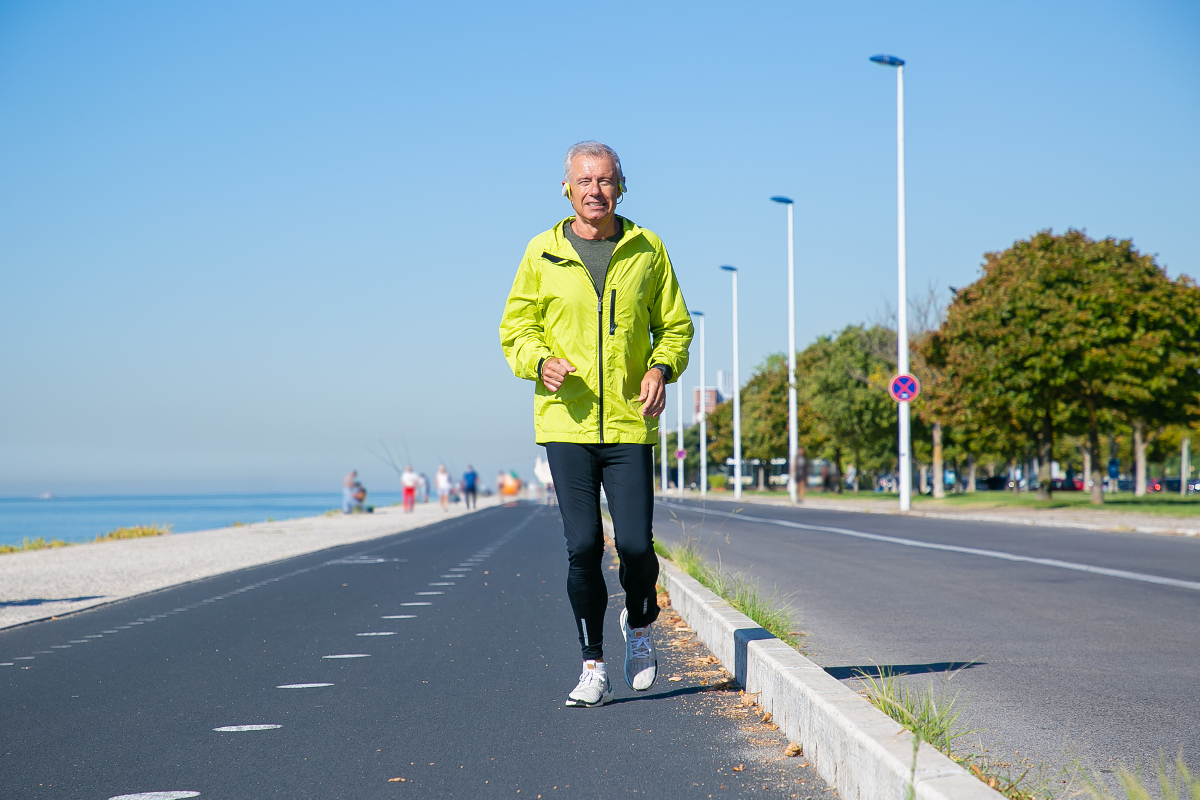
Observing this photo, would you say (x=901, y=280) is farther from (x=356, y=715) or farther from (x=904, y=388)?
(x=356, y=715)

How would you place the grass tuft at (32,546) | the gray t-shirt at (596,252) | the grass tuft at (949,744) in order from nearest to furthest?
the grass tuft at (949,744)
the gray t-shirt at (596,252)
the grass tuft at (32,546)

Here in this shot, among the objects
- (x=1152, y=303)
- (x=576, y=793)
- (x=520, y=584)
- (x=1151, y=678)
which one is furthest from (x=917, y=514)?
(x=576, y=793)

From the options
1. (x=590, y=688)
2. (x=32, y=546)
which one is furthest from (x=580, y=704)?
(x=32, y=546)

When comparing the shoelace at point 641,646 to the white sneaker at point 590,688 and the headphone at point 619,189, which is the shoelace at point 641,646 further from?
the headphone at point 619,189

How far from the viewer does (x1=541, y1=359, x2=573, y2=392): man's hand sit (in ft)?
14.6

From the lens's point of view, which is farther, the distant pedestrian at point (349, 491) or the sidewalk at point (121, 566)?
the distant pedestrian at point (349, 491)

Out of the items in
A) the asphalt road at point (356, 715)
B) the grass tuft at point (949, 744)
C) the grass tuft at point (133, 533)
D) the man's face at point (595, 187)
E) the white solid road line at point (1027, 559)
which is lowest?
the grass tuft at point (133, 533)

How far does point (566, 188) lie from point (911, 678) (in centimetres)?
273

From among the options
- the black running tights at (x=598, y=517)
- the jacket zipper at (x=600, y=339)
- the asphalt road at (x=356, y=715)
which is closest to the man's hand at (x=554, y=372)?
the jacket zipper at (x=600, y=339)

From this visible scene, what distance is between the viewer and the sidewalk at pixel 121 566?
36.3ft

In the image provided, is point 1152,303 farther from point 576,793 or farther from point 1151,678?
point 576,793

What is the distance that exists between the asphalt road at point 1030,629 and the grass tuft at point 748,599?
0.69ft

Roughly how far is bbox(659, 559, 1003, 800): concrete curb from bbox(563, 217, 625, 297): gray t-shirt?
171 centimetres

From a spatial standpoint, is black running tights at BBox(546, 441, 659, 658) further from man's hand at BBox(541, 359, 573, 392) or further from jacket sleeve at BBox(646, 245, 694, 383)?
jacket sleeve at BBox(646, 245, 694, 383)
